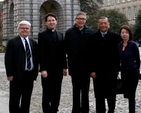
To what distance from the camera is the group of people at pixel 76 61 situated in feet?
24.5

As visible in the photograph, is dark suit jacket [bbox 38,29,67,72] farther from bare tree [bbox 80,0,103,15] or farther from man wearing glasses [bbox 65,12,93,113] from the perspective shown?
bare tree [bbox 80,0,103,15]

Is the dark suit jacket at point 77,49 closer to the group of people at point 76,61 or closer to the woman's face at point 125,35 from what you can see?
the group of people at point 76,61

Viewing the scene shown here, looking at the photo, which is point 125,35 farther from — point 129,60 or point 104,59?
point 104,59

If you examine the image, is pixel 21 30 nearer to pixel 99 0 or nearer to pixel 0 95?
pixel 0 95

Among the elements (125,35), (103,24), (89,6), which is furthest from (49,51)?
(89,6)

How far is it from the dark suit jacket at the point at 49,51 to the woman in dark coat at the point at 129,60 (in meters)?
1.34

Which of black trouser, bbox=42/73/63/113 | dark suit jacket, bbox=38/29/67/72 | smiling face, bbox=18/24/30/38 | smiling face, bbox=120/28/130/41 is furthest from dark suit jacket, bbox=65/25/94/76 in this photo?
smiling face, bbox=18/24/30/38

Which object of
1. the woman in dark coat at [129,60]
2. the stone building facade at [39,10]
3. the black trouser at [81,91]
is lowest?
the black trouser at [81,91]

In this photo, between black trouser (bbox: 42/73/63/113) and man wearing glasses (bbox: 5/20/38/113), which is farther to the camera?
black trouser (bbox: 42/73/63/113)

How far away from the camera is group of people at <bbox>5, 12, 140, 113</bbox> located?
7473mm

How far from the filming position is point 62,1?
35312mm

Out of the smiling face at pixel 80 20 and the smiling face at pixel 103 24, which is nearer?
the smiling face at pixel 103 24

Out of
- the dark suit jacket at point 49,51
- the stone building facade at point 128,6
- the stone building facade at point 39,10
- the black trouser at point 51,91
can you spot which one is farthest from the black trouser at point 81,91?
the stone building facade at point 128,6

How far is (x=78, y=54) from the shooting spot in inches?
310
